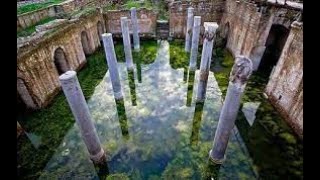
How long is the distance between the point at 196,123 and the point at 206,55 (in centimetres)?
270

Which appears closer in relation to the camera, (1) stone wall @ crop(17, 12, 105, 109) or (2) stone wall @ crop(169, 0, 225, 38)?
(1) stone wall @ crop(17, 12, 105, 109)

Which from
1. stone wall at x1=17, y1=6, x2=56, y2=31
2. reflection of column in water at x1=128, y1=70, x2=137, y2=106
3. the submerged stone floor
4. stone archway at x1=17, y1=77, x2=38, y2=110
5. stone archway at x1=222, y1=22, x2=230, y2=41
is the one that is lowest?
the submerged stone floor

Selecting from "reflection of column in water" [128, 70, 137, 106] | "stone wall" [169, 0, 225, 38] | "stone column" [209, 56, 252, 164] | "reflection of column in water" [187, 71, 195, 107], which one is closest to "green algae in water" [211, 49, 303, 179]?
"stone column" [209, 56, 252, 164]

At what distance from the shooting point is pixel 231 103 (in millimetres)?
5332

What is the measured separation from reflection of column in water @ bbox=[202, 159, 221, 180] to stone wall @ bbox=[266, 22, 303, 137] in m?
3.31

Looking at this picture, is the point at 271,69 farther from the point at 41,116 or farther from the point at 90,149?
the point at 41,116

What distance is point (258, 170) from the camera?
642 cm

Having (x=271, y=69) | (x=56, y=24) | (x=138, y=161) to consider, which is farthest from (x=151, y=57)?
(x=138, y=161)

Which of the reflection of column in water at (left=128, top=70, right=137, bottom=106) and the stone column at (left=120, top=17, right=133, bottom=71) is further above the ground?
the stone column at (left=120, top=17, right=133, bottom=71)

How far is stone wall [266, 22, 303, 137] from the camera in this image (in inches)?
291

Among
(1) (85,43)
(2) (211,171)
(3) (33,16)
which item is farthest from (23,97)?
(3) (33,16)

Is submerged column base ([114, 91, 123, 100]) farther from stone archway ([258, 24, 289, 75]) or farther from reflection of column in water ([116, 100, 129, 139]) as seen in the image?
stone archway ([258, 24, 289, 75])

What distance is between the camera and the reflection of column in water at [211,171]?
634 centimetres

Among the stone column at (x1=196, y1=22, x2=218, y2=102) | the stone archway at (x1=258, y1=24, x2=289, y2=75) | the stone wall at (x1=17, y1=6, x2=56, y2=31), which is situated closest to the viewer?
the stone column at (x1=196, y1=22, x2=218, y2=102)
